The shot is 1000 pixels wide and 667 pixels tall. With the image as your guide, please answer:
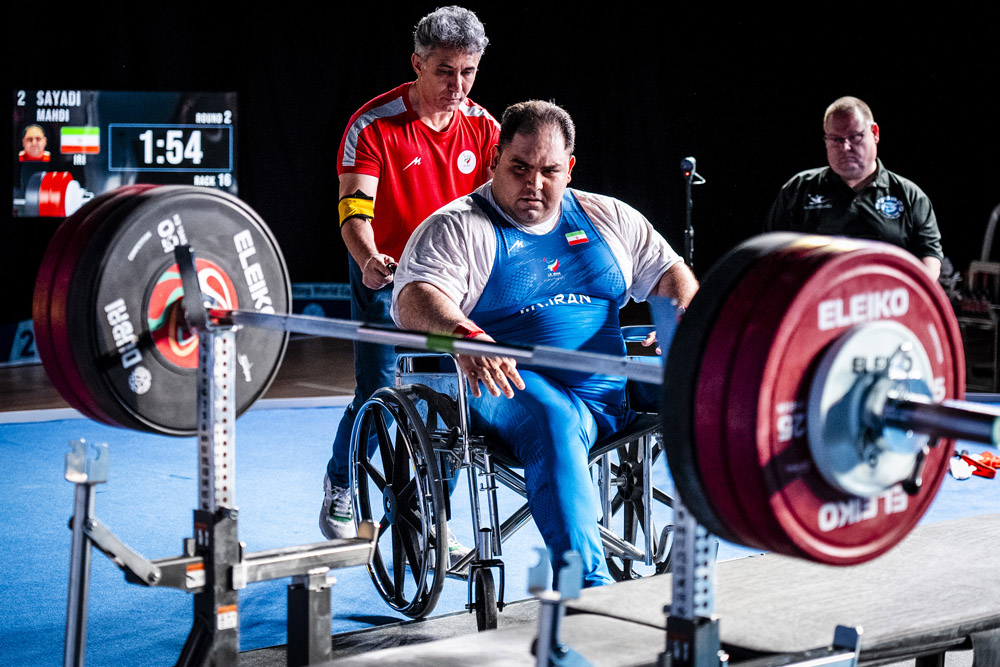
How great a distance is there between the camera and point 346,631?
268 centimetres

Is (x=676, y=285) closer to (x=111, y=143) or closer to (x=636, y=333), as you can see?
(x=636, y=333)

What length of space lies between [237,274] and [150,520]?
75.3 inches

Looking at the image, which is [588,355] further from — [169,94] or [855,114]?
[169,94]

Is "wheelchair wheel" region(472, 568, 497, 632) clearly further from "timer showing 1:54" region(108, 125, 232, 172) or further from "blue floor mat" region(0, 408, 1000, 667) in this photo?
"timer showing 1:54" region(108, 125, 232, 172)

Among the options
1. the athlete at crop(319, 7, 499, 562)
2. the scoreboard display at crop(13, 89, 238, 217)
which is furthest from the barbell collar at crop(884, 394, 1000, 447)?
the scoreboard display at crop(13, 89, 238, 217)

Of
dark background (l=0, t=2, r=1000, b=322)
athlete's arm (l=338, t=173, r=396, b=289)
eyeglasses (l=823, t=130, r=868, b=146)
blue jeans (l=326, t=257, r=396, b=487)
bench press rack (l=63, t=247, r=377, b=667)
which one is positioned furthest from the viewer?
dark background (l=0, t=2, r=1000, b=322)

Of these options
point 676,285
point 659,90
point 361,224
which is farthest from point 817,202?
point 659,90

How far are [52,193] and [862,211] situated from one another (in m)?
4.84

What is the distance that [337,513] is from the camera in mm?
3111

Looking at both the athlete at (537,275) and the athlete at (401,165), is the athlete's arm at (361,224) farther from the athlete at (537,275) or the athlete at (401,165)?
the athlete at (537,275)

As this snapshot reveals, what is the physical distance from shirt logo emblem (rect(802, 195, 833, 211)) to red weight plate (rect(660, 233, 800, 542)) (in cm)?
286

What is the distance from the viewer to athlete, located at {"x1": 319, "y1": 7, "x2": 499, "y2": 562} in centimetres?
308

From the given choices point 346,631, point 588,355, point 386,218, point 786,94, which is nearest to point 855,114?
point 386,218

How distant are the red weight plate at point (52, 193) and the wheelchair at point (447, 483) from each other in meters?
4.60
